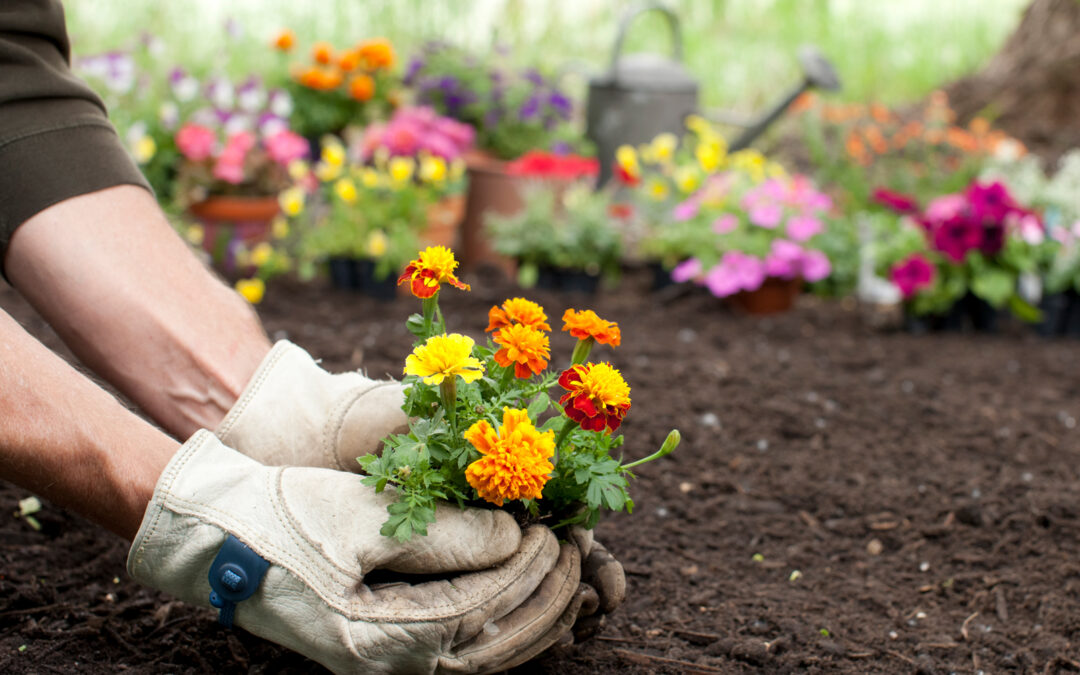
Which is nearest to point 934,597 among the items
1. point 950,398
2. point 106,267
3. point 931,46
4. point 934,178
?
point 950,398

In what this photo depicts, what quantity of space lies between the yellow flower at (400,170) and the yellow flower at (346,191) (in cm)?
17

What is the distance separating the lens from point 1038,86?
5902 millimetres

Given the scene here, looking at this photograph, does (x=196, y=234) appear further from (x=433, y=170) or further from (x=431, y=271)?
(x=431, y=271)

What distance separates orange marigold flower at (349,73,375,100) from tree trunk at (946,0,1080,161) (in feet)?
12.6

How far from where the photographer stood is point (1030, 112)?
5867mm

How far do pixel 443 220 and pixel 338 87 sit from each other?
98 cm

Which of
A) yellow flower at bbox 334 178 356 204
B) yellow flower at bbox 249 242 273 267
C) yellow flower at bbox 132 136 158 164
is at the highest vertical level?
yellow flower at bbox 132 136 158 164

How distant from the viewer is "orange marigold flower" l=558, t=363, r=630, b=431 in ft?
3.51

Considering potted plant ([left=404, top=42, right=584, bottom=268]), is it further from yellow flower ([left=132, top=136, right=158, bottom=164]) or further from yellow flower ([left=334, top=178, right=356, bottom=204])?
yellow flower ([left=132, top=136, right=158, bottom=164])

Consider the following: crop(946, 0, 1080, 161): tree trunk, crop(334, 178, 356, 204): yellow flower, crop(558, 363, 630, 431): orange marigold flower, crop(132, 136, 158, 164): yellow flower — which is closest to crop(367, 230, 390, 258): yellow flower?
crop(334, 178, 356, 204): yellow flower

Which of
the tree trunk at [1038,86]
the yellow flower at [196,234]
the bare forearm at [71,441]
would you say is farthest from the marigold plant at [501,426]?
the tree trunk at [1038,86]

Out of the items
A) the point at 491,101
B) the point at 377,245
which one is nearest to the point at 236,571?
the point at 377,245

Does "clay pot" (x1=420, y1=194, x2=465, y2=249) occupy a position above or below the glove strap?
below

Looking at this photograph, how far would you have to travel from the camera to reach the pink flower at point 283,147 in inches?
147
